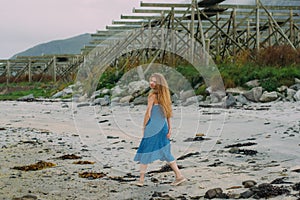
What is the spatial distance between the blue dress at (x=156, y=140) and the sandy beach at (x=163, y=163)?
1.14ft

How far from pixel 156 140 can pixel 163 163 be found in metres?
1.62

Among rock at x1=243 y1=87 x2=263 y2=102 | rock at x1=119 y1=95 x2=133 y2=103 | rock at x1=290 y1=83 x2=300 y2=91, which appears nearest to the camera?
rock at x1=243 y1=87 x2=263 y2=102

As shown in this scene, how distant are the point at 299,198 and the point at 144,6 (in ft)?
64.7

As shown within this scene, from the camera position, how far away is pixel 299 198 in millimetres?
5309

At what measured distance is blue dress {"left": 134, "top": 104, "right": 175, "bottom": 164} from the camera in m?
6.74

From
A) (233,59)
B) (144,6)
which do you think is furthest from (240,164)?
(144,6)

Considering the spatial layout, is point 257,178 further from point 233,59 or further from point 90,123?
point 233,59

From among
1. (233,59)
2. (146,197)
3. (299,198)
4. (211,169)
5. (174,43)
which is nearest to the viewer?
(299,198)

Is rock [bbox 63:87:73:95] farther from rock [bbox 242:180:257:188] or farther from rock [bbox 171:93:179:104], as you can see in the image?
rock [bbox 242:180:257:188]

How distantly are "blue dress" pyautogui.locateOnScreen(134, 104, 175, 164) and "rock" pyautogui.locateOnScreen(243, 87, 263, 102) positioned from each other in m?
9.42

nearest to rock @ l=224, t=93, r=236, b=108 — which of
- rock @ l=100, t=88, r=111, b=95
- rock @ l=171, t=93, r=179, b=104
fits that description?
rock @ l=171, t=93, r=179, b=104

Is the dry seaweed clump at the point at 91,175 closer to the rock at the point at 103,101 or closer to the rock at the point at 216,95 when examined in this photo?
the rock at the point at 216,95

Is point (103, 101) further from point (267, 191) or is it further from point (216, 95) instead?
point (267, 191)

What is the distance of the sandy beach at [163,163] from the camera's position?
6.34 meters
